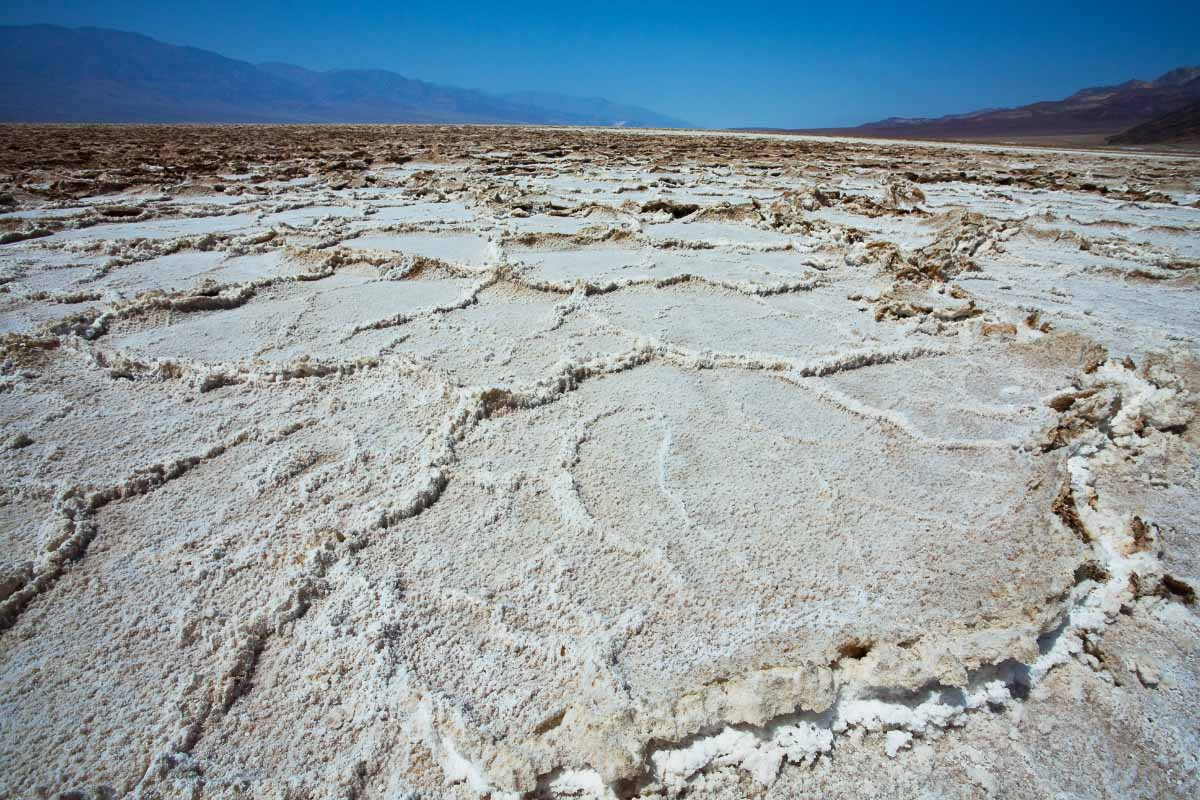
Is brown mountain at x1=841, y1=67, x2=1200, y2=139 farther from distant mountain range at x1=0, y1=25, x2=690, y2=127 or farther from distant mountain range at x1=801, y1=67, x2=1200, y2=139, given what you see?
distant mountain range at x1=0, y1=25, x2=690, y2=127

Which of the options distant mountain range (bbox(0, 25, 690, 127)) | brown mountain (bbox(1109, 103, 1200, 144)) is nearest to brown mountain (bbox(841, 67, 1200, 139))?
brown mountain (bbox(1109, 103, 1200, 144))

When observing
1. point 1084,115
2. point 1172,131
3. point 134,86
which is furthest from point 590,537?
point 134,86

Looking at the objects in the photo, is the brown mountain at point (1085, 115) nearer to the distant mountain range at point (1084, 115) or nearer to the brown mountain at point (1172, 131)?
the distant mountain range at point (1084, 115)

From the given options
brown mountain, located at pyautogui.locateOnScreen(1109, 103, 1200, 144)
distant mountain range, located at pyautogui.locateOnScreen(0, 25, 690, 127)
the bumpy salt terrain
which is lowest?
the bumpy salt terrain

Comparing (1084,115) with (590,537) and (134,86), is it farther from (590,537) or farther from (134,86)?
(134,86)

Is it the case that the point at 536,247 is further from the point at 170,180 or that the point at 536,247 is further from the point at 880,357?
the point at 170,180

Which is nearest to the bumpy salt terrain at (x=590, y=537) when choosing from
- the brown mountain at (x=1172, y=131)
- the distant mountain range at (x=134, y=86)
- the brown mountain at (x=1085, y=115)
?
the brown mountain at (x=1172, y=131)

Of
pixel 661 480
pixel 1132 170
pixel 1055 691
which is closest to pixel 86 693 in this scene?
pixel 661 480
